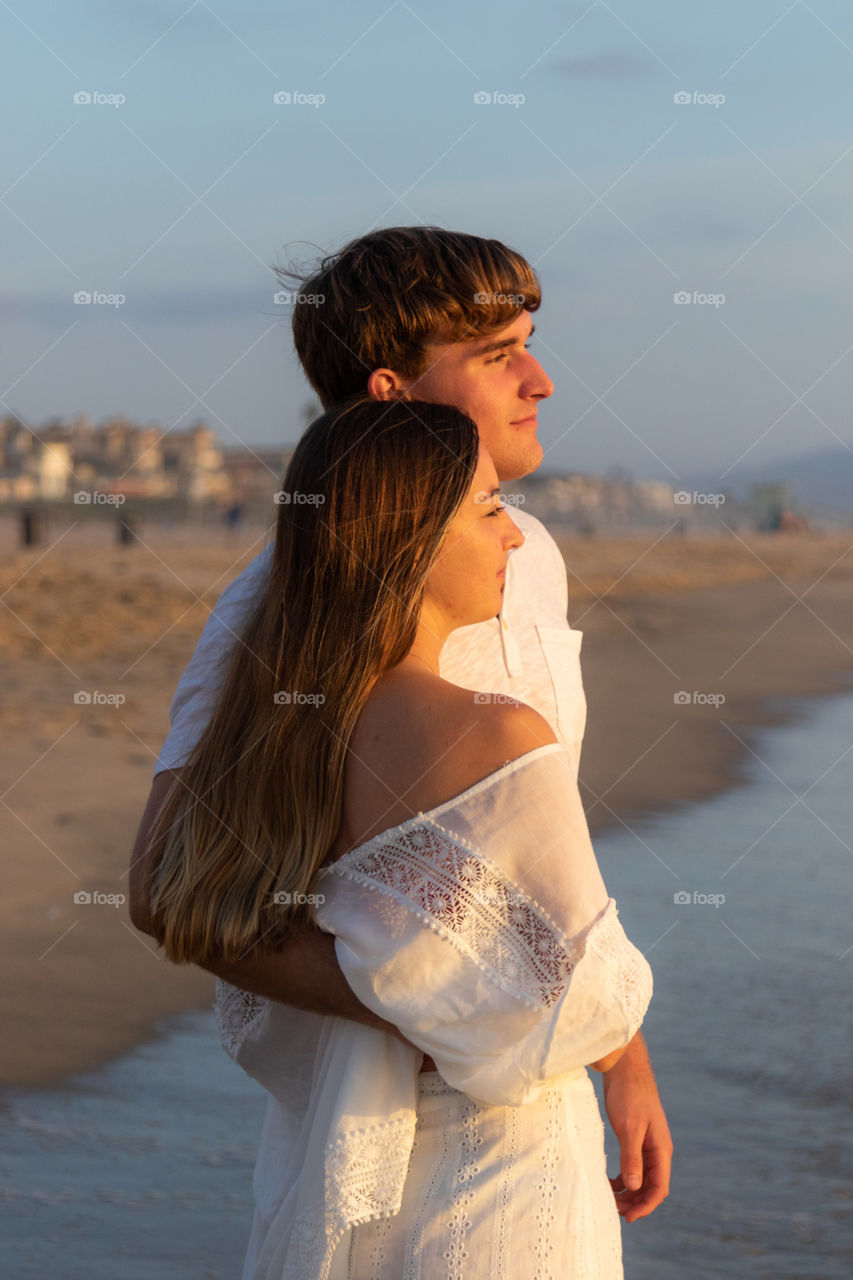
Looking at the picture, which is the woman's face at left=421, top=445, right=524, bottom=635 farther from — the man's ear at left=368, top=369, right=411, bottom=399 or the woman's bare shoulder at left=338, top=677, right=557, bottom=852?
the man's ear at left=368, top=369, right=411, bottom=399

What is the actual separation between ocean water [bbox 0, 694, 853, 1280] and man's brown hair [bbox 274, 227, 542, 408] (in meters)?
2.18

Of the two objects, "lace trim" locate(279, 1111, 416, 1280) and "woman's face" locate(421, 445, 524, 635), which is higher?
"woman's face" locate(421, 445, 524, 635)

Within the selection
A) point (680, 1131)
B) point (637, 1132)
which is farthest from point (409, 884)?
point (680, 1131)

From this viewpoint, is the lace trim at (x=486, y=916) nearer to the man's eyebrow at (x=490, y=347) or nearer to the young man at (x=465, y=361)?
the young man at (x=465, y=361)

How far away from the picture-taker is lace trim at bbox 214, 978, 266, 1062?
163 centimetres

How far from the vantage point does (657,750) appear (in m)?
9.80

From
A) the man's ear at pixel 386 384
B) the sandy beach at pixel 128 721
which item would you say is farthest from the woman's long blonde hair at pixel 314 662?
the sandy beach at pixel 128 721

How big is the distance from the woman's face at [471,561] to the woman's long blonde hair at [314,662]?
3 cm

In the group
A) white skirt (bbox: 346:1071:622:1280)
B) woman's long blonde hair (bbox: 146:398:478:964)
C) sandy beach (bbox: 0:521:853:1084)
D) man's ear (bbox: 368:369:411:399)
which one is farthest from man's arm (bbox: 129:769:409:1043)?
sandy beach (bbox: 0:521:853:1084)

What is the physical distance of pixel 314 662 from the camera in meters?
1.46

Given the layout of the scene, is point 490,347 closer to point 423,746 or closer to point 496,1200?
point 423,746

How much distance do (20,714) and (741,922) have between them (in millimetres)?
4988

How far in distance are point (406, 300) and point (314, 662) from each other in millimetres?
650

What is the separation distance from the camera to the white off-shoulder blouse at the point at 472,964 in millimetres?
1358
